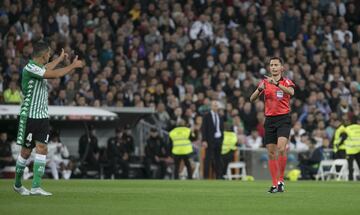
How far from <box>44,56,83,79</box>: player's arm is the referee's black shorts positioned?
411 centimetres

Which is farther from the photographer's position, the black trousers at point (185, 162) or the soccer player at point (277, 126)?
the black trousers at point (185, 162)

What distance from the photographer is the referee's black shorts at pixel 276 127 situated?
1681 cm

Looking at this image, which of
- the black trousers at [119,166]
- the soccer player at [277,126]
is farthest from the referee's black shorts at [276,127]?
the black trousers at [119,166]

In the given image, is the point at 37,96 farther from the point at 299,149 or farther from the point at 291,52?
the point at 291,52

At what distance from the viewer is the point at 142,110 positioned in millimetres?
30062

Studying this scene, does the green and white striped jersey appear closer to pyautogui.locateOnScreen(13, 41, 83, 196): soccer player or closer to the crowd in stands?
pyautogui.locateOnScreen(13, 41, 83, 196): soccer player

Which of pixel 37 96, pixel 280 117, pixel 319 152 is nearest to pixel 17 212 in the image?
pixel 37 96

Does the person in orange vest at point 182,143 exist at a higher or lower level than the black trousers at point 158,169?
higher

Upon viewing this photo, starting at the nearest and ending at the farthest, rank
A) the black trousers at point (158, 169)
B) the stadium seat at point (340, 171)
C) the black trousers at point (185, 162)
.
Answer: the black trousers at point (185, 162)
the stadium seat at point (340, 171)
the black trousers at point (158, 169)

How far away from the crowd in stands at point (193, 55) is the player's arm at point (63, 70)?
1393 cm

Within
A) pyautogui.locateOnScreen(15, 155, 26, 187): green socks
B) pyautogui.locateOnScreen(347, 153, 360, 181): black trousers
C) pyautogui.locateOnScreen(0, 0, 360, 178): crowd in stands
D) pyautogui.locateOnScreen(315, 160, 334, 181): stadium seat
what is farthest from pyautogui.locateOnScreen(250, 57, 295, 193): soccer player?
pyautogui.locateOnScreen(315, 160, 334, 181): stadium seat

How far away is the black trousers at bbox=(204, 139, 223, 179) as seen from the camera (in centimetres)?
2920

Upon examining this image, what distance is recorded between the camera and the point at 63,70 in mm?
14156

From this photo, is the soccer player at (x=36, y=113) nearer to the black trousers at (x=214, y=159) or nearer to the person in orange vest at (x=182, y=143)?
the person in orange vest at (x=182, y=143)
